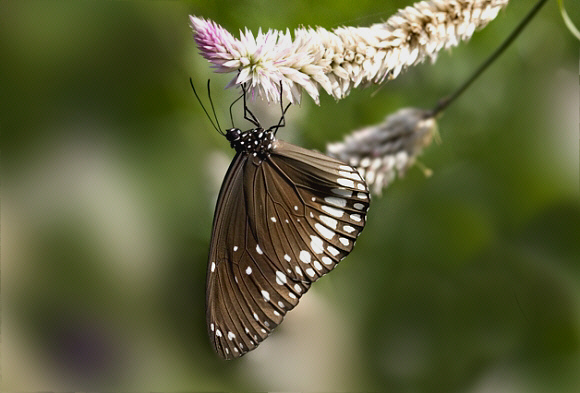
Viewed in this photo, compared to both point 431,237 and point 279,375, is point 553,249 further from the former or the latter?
point 279,375

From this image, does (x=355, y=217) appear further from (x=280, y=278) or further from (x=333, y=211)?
(x=280, y=278)

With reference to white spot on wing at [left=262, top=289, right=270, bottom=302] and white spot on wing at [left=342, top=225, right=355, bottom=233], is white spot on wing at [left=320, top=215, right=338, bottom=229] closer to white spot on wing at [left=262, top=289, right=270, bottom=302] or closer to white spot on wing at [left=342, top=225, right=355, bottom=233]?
white spot on wing at [left=342, top=225, right=355, bottom=233]

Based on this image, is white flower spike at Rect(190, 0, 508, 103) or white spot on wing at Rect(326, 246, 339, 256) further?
white spot on wing at Rect(326, 246, 339, 256)

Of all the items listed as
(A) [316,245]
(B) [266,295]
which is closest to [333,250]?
(A) [316,245]

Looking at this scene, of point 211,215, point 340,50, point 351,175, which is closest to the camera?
point 340,50

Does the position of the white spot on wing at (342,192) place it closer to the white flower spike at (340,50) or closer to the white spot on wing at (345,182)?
the white spot on wing at (345,182)

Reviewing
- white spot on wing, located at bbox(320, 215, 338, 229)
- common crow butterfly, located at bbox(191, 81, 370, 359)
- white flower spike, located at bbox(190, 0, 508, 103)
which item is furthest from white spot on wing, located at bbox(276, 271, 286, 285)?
white flower spike, located at bbox(190, 0, 508, 103)
